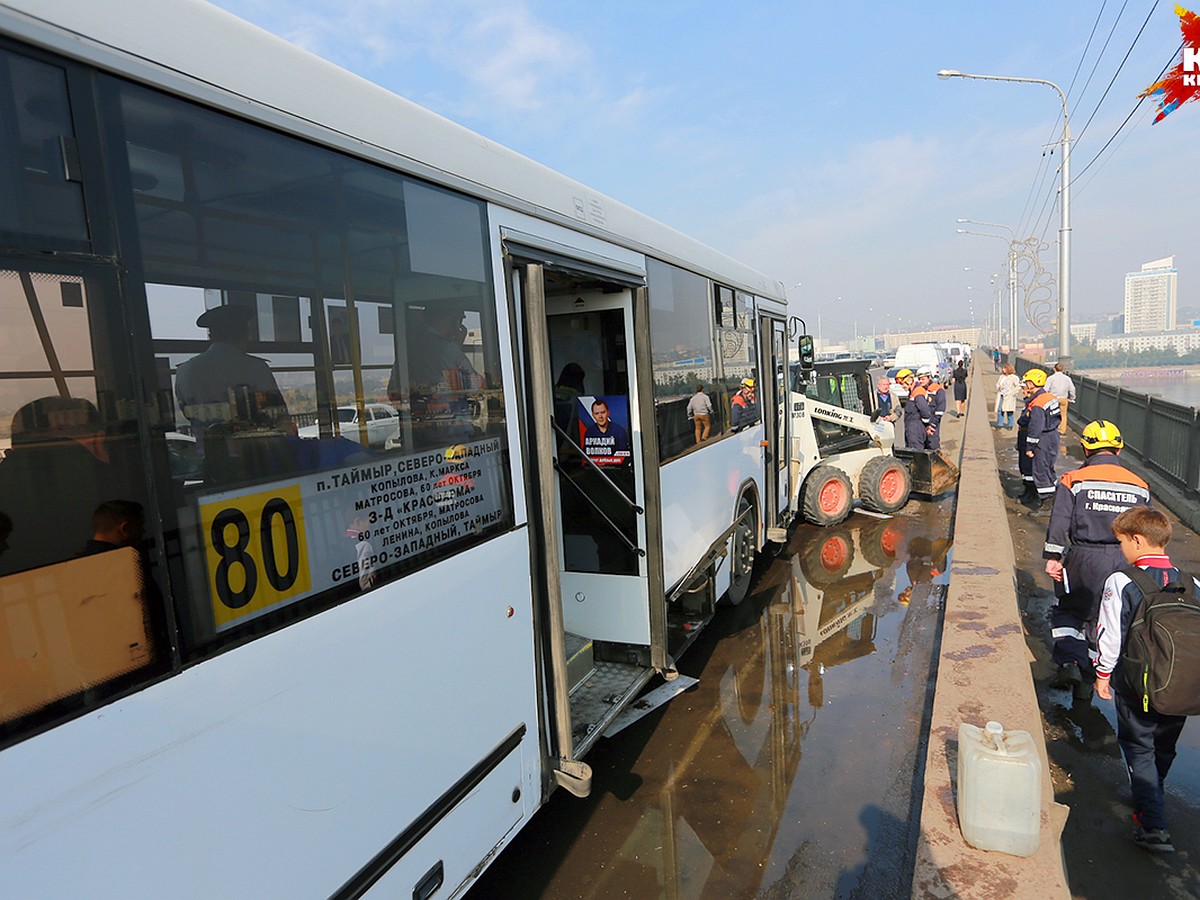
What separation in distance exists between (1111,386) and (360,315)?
17.5m

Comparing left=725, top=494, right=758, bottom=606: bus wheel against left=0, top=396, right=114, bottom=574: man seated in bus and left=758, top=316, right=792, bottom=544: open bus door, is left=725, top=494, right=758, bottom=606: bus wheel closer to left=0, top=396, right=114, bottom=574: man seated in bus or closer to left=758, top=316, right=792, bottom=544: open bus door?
left=758, top=316, right=792, bottom=544: open bus door

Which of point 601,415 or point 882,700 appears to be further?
point 882,700

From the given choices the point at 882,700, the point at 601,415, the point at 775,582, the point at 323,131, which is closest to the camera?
the point at 323,131

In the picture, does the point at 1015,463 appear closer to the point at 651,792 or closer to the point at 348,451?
the point at 651,792

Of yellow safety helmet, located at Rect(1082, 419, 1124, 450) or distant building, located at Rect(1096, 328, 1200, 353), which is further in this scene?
distant building, located at Rect(1096, 328, 1200, 353)

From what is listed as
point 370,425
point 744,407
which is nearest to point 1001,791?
point 370,425

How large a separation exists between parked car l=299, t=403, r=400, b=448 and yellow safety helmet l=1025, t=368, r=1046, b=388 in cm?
1041

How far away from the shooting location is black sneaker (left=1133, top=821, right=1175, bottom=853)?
11.5 feet

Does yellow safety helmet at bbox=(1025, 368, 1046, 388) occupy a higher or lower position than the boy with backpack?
higher

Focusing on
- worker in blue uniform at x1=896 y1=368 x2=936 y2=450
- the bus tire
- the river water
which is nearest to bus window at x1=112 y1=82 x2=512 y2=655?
the bus tire

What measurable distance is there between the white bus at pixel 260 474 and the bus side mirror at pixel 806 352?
6487 millimetres

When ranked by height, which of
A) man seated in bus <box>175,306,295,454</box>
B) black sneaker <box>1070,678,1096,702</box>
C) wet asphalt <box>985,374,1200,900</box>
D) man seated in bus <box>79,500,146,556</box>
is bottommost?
wet asphalt <box>985,374,1200,900</box>

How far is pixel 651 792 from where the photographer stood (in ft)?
14.0

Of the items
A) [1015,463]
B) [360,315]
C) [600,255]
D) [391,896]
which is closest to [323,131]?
[360,315]
